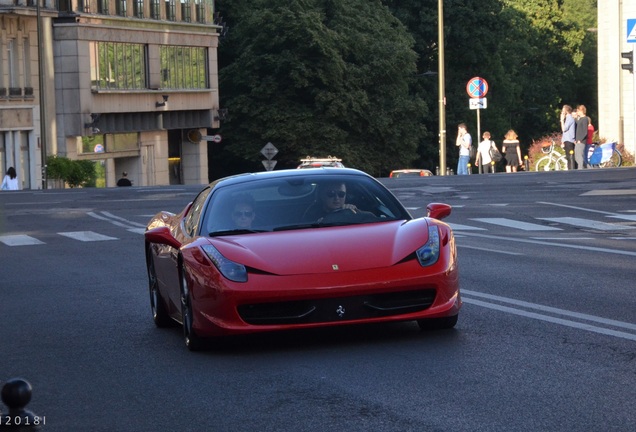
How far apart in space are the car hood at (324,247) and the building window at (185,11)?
2697 inches

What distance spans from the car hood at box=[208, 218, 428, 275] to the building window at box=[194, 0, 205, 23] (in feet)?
229

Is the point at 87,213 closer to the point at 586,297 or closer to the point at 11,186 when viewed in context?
the point at 586,297

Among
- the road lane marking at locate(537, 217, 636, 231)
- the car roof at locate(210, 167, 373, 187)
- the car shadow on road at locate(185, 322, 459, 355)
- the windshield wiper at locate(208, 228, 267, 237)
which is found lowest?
the road lane marking at locate(537, 217, 636, 231)

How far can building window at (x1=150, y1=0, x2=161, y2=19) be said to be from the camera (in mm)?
74750

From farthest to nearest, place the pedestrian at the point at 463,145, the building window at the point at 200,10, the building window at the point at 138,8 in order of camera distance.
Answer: the building window at the point at 200,10
the building window at the point at 138,8
the pedestrian at the point at 463,145

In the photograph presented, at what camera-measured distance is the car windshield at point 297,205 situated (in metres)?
11.0

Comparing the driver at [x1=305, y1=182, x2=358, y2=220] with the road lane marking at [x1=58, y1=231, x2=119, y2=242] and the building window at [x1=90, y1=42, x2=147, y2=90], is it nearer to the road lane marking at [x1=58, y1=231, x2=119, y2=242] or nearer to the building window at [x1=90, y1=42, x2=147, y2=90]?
the road lane marking at [x1=58, y1=231, x2=119, y2=242]

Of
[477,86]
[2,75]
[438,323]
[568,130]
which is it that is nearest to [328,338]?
[438,323]

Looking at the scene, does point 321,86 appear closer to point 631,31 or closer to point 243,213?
point 631,31

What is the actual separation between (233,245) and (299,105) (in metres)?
66.2

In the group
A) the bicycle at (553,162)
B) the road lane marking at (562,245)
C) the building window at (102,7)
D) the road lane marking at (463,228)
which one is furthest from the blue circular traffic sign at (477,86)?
the road lane marking at (562,245)

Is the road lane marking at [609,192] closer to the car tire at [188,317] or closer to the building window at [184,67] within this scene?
the car tire at [188,317]

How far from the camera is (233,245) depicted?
10367 mm

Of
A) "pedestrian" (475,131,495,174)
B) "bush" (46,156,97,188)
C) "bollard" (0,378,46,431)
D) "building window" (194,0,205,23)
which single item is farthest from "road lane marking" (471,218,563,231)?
"building window" (194,0,205,23)
